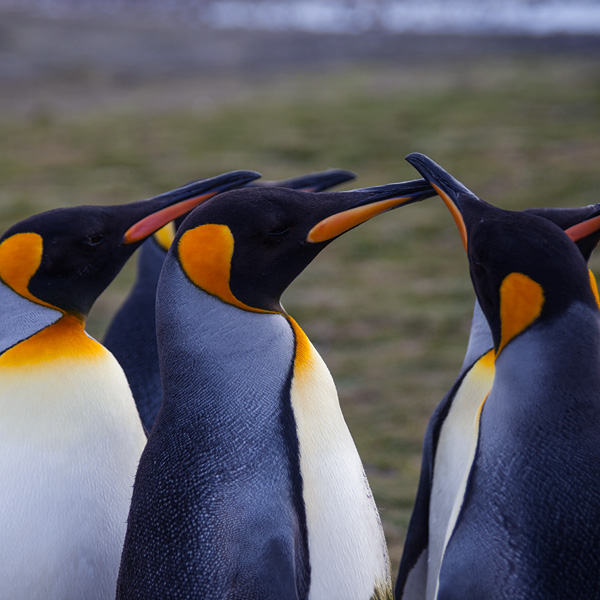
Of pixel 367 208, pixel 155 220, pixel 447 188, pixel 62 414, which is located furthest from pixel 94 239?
pixel 447 188

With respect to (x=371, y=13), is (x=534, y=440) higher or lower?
higher

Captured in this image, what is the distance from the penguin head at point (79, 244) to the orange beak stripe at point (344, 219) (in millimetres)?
395

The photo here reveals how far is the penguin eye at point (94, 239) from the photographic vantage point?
1.96 metres

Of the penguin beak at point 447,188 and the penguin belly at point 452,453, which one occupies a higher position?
the penguin beak at point 447,188

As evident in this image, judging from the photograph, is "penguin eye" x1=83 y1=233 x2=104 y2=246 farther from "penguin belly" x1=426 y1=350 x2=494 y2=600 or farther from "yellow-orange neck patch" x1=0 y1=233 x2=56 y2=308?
"penguin belly" x1=426 y1=350 x2=494 y2=600

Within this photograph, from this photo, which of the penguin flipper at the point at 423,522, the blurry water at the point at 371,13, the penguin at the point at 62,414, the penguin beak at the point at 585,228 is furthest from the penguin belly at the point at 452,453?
the blurry water at the point at 371,13

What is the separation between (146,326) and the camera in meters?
2.65

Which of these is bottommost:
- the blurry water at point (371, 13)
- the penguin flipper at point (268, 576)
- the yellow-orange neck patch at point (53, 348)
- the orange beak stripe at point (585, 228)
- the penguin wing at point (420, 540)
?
the blurry water at point (371, 13)

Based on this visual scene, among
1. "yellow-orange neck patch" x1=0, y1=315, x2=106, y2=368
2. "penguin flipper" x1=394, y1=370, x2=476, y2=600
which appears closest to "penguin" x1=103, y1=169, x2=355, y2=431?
"yellow-orange neck patch" x1=0, y1=315, x2=106, y2=368

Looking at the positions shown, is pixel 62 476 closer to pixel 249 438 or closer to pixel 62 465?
pixel 62 465

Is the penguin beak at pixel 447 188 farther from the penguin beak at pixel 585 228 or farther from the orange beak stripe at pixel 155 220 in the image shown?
the orange beak stripe at pixel 155 220

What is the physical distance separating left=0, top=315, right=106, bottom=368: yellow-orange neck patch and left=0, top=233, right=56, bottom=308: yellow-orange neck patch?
0.12 metres

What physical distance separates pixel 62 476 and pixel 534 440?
101cm

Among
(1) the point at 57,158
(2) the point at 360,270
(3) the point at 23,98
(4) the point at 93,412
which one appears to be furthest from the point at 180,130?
(4) the point at 93,412
